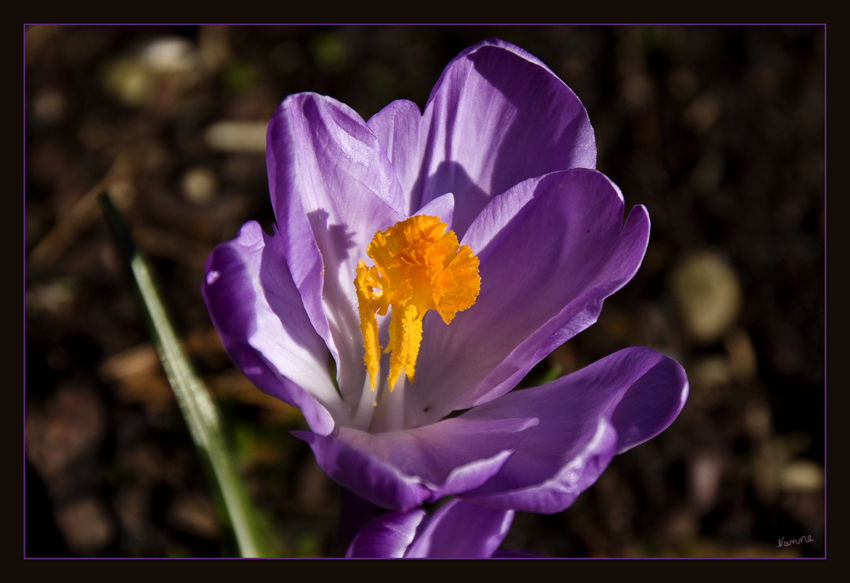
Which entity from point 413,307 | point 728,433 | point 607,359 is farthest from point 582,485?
point 728,433

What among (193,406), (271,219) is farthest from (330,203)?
(271,219)

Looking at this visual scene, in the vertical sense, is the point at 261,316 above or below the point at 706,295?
above

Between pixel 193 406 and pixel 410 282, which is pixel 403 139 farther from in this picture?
pixel 193 406

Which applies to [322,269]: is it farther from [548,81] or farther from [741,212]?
[741,212]

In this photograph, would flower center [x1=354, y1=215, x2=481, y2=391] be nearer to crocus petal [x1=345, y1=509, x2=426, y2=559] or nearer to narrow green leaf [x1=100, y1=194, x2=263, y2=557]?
crocus petal [x1=345, y1=509, x2=426, y2=559]

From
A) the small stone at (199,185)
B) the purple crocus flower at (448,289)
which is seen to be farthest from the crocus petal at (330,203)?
the small stone at (199,185)

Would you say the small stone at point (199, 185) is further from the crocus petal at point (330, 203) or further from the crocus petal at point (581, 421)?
the crocus petal at point (581, 421)
